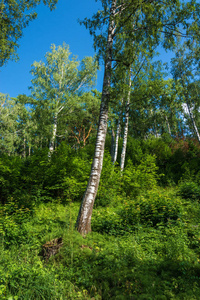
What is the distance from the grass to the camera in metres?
2.87

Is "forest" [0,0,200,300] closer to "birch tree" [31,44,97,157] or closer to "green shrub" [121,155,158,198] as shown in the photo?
"green shrub" [121,155,158,198]

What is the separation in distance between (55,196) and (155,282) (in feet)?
23.3

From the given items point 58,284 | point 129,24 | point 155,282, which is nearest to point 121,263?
point 155,282

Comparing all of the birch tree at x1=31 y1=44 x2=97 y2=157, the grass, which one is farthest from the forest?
the birch tree at x1=31 y1=44 x2=97 y2=157

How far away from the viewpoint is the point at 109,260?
362cm

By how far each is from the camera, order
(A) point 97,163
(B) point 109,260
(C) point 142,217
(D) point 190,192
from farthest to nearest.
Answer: (D) point 190,192 < (C) point 142,217 < (A) point 97,163 < (B) point 109,260

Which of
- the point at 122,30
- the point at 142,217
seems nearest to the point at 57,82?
the point at 122,30

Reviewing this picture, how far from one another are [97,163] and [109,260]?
2.60 m

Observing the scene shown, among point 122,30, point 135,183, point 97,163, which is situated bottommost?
point 135,183

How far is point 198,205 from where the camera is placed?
6227 millimetres

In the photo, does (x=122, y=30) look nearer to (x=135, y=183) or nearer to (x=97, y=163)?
(x=97, y=163)

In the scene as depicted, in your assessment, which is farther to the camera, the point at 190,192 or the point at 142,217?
the point at 190,192

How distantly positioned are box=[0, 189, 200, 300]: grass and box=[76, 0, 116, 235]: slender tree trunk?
0.35 meters

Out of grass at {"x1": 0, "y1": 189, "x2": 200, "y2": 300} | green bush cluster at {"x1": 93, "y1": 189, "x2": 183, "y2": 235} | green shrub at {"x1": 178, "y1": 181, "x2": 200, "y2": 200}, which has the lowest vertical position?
grass at {"x1": 0, "y1": 189, "x2": 200, "y2": 300}
